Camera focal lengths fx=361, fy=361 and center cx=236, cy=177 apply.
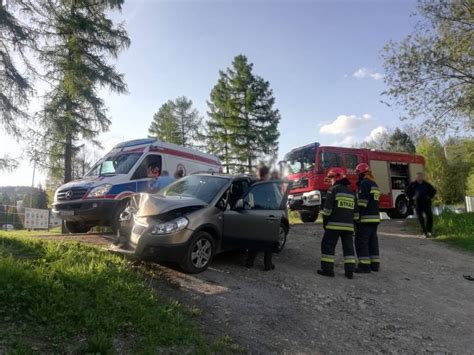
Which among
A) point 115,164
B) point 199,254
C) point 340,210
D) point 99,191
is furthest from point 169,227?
point 115,164

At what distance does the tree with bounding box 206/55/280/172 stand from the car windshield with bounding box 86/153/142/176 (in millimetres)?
20043

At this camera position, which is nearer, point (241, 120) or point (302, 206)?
point (302, 206)

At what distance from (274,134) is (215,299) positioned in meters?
26.5

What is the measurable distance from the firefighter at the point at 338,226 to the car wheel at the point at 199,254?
7.36 ft

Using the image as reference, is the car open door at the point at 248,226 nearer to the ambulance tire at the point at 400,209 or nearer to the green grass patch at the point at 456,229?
the green grass patch at the point at 456,229

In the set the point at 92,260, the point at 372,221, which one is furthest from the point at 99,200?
the point at 372,221

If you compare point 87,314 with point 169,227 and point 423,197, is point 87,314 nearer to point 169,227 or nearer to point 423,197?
point 169,227

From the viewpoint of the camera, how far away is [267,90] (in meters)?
31.5

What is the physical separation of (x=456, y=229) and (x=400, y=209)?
176 inches

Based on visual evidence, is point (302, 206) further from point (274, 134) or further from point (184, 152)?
point (274, 134)

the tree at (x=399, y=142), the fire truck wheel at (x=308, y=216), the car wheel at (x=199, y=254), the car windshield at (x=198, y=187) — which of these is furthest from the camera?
the tree at (x=399, y=142)

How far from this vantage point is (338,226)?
260 inches

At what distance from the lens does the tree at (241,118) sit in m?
29.9

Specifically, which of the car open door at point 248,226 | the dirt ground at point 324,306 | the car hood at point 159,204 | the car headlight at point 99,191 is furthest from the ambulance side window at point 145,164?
→ the car open door at point 248,226
